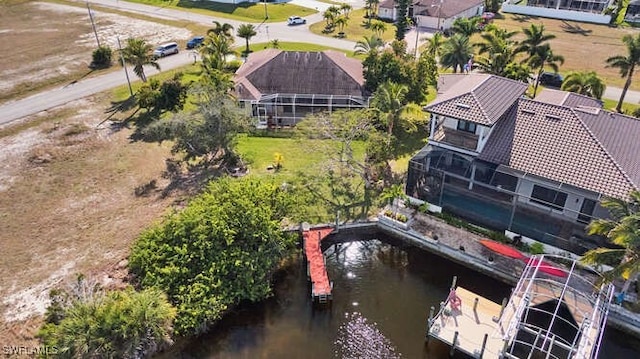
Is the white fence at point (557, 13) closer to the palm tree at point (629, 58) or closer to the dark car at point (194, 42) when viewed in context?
the palm tree at point (629, 58)

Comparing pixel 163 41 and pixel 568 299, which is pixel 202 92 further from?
pixel 163 41

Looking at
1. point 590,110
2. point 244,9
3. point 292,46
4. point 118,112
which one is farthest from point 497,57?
point 244,9

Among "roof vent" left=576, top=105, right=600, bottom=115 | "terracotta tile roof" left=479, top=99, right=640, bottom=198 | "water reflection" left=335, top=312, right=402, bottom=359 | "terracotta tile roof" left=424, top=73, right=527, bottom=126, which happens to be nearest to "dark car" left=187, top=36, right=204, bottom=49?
"terracotta tile roof" left=424, top=73, right=527, bottom=126

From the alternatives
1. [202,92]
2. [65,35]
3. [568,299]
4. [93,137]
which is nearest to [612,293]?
[568,299]

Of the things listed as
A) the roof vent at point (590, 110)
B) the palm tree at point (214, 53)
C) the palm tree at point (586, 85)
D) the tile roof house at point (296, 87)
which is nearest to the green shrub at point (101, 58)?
the palm tree at point (214, 53)

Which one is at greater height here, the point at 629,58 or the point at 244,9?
the point at 244,9

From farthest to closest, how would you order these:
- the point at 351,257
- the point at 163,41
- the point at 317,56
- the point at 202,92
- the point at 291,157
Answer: the point at 163,41 < the point at 317,56 < the point at 291,157 < the point at 202,92 < the point at 351,257

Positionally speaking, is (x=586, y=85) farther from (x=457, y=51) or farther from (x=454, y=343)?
(x=454, y=343)
